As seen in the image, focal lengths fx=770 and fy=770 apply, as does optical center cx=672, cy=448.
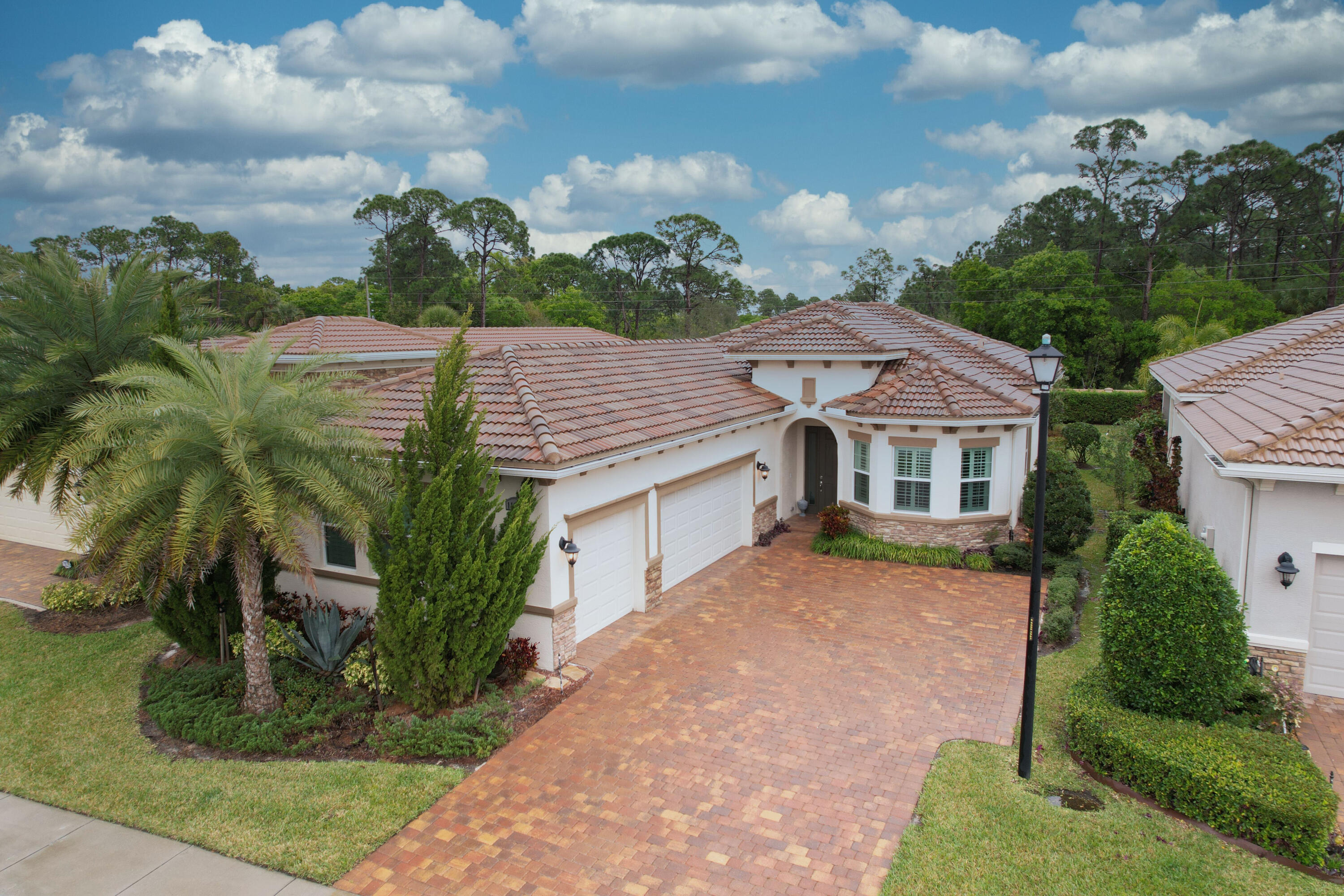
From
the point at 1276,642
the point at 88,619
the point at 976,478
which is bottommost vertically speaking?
the point at 88,619


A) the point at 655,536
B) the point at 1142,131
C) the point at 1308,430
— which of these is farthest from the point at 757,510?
the point at 1142,131

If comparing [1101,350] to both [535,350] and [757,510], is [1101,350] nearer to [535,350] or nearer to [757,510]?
[757,510]

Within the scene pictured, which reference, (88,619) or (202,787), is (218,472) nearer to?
(202,787)

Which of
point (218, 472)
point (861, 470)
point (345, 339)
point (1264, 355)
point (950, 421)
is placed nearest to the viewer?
point (218, 472)

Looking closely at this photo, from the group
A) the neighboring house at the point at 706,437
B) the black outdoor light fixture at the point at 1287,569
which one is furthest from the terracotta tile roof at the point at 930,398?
the black outdoor light fixture at the point at 1287,569

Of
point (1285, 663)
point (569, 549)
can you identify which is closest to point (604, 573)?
point (569, 549)

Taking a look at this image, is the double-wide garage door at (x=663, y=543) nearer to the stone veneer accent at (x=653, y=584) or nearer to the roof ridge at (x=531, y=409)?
the stone veneer accent at (x=653, y=584)

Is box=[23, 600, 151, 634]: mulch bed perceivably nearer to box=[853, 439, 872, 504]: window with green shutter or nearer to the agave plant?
the agave plant

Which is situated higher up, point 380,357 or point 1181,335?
point 1181,335
